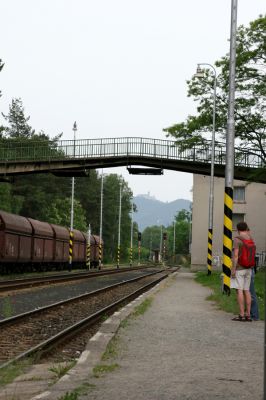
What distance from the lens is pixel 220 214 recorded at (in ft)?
214

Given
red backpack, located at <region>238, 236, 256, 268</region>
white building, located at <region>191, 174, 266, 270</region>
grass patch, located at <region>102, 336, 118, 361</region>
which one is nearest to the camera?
grass patch, located at <region>102, 336, 118, 361</region>

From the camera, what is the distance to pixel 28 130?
93.9m

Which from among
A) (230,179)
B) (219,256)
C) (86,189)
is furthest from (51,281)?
(86,189)

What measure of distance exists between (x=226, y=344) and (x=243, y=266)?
333cm

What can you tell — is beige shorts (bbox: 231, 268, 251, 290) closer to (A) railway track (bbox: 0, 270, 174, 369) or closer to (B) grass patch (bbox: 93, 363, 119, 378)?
(A) railway track (bbox: 0, 270, 174, 369)

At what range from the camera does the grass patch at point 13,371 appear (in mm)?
6477

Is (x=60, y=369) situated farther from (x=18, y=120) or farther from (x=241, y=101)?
(x=18, y=120)

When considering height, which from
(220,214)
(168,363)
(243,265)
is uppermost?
(220,214)

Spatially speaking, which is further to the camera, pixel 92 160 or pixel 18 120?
pixel 18 120

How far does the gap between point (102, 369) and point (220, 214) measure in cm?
5887

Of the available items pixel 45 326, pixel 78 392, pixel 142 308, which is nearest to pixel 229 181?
pixel 142 308

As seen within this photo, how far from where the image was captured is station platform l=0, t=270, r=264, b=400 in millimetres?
5785

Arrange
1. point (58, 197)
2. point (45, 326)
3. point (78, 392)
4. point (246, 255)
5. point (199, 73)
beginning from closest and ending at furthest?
point (78, 392), point (45, 326), point (246, 255), point (199, 73), point (58, 197)

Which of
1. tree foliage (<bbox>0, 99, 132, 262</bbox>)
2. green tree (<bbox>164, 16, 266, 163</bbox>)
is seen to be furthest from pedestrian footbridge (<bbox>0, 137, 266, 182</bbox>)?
tree foliage (<bbox>0, 99, 132, 262</bbox>)
